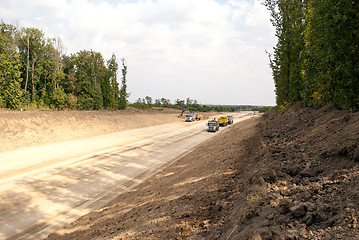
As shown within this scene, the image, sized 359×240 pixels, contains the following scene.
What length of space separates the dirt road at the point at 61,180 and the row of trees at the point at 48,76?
2011 cm

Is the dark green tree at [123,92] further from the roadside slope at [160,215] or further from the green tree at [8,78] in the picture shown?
the roadside slope at [160,215]

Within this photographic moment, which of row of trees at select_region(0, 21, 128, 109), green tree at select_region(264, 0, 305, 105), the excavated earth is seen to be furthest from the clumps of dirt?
row of trees at select_region(0, 21, 128, 109)

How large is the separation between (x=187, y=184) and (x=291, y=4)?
73.5 feet

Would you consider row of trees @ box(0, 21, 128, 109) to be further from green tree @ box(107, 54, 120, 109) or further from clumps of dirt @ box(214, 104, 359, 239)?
clumps of dirt @ box(214, 104, 359, 239)

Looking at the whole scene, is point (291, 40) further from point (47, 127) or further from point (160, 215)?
point (47, 127)

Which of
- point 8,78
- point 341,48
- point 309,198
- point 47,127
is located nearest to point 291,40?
point 341,48

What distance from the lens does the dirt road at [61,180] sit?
741cm

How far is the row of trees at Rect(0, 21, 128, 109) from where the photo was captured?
30234mm

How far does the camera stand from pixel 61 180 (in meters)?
11.1

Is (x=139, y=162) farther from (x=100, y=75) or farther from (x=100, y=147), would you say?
(x=100, y=75)

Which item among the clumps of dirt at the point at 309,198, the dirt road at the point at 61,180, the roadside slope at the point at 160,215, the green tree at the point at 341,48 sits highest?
the green tree at the point at 341,48

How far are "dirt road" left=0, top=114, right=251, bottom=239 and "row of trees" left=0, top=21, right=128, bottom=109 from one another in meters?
20.1

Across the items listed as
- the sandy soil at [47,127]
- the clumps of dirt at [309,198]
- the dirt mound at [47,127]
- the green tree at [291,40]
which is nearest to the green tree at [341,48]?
the clumps of dirt at [309,198]

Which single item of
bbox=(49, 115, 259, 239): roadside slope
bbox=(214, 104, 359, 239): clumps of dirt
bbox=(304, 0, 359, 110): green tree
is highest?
bbox=(304, 0, 359, 110): green tree
